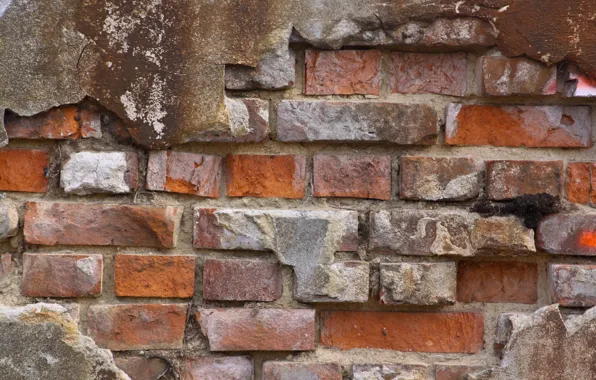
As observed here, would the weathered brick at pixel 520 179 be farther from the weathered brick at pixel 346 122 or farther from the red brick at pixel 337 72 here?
the red brick at pixel 337 72

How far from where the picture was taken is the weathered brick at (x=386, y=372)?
1334 millimetres

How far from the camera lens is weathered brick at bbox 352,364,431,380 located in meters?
1.33

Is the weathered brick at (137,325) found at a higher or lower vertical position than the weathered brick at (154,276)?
lower

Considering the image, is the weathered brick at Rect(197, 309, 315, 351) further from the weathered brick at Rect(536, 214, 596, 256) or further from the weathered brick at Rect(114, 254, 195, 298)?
the weathered brick at Rect(536, 214, 596, 256)

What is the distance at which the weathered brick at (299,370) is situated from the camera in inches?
52.4

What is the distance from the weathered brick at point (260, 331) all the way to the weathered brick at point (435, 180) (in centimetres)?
32

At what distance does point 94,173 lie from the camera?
132 centimetres

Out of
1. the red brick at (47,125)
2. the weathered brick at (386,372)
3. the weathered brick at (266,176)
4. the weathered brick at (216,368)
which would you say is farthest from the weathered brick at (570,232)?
the red brick at (47,125)

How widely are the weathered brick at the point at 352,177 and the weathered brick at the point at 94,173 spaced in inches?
15.1

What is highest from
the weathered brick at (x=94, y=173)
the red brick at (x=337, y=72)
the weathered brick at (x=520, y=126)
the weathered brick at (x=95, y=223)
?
the red brick at (x=337, y=72)

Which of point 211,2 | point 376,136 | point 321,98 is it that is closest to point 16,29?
point 211,2

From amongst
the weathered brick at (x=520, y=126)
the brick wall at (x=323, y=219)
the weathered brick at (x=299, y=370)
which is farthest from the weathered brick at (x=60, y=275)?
the weathered brick at (x=520, y=126)

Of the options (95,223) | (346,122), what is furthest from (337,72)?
(95,223)

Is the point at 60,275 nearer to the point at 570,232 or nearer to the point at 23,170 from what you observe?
the point at 23,170
